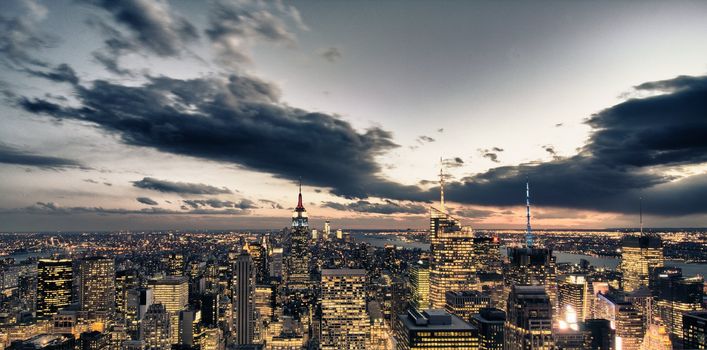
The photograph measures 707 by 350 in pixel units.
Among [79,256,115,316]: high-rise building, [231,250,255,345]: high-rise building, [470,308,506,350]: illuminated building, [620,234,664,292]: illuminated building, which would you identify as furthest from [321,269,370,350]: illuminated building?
[620,234,664,292]: illuminated building

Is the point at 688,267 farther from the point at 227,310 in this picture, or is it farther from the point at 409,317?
the point at 227,310

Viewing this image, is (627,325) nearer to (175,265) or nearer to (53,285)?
(175,265)

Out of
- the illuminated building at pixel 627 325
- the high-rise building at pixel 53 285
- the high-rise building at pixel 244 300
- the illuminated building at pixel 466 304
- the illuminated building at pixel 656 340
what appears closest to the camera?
the illuminated building at pixel 656 340

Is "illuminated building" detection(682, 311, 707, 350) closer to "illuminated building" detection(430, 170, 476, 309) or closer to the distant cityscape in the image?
the distant cityscape

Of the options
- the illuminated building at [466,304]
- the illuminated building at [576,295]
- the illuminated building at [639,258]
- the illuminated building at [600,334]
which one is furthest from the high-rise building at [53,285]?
the illuminated building at [639,258]

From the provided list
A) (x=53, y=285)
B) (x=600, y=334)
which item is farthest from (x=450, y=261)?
(x=53, y=285)

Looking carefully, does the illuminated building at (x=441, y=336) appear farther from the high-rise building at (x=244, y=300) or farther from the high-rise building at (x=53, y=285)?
the high-rise building at (x=53, y=285)

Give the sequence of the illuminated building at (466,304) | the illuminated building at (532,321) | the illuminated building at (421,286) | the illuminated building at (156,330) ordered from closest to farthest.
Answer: the illuminated building at (532,321)
the illuminated building at (156,330)
the illuminated building at (466,304)
the illuminated building at (421,286)
